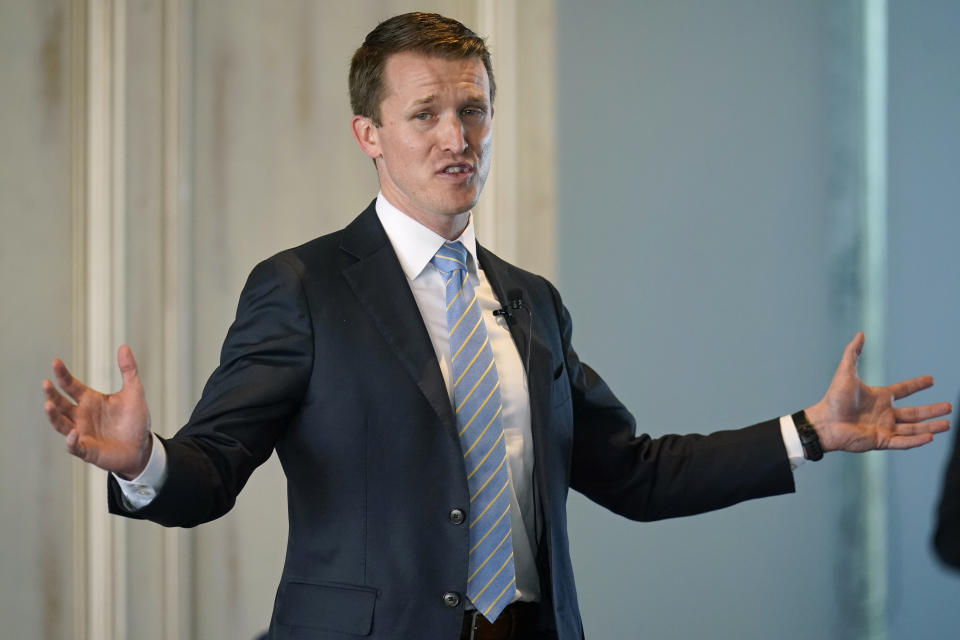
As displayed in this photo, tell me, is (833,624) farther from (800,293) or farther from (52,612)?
(52,612)

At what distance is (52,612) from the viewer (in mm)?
3139

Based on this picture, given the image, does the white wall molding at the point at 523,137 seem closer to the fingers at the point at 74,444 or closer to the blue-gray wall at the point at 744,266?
the blue-gray wall at the point at 744,266

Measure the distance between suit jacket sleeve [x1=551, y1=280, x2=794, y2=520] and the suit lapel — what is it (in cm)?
41

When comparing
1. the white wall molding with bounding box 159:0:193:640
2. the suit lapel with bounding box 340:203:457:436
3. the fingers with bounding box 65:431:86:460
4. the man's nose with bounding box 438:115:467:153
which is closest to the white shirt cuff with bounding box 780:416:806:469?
the suit lapel with bounding box 340:203:457:436

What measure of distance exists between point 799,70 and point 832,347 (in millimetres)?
786

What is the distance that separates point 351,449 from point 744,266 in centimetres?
166

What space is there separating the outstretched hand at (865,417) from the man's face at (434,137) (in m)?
0.77

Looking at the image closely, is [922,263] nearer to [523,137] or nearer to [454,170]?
[523,137]

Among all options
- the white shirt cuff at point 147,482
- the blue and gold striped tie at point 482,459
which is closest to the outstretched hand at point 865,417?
the blue and gold striped tie at point 482,459

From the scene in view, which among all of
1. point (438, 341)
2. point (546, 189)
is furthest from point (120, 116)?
point (438, 341)

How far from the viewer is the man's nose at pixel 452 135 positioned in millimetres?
1938

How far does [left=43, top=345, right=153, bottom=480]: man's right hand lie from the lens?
1.46 metres

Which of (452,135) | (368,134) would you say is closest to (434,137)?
(452,135)

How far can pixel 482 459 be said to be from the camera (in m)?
1.82
